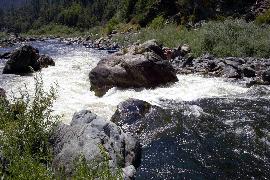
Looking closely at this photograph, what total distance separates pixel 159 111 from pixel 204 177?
21.4 feet

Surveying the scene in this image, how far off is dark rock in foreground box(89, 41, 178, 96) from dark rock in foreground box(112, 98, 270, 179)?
169 inches

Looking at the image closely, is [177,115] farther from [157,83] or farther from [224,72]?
[224,72]

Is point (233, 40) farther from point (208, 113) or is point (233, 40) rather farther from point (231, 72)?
point (208, 113)

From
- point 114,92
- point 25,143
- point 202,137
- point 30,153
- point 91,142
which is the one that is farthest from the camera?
point 114,92

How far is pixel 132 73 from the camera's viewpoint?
23.1 m

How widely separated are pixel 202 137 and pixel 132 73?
9.12 meters

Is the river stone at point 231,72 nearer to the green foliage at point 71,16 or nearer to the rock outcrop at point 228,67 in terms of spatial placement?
the rock outcrop at point 228,67

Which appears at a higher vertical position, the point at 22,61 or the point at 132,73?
the point at 132,73

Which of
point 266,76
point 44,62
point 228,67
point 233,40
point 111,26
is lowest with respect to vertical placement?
point 111,26

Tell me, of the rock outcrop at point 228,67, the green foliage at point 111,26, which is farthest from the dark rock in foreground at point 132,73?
the green foliage at point 111,26

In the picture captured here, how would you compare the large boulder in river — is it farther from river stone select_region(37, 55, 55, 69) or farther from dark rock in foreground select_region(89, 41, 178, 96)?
river stone select_region(37, 55, 55, 69)

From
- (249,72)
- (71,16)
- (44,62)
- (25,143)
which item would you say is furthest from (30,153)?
(71,16)

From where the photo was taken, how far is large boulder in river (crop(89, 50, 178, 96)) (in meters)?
23.1

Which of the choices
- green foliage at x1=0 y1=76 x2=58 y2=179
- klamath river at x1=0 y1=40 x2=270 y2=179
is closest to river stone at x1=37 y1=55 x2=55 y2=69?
klamath river at x1=0 y1=40 x2=270 y2=179
